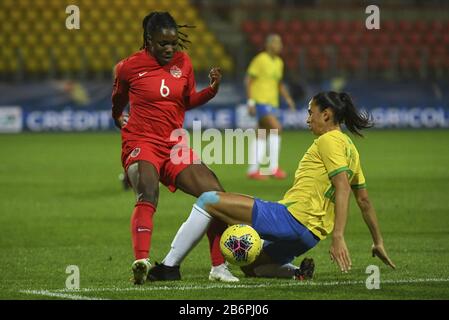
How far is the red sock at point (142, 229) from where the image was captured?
8.68 metres

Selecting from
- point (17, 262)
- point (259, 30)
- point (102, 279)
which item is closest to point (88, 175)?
point (17, 262)

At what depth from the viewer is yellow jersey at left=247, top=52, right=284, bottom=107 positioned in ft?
64.7

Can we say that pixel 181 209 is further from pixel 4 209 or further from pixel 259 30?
pixel 259 30

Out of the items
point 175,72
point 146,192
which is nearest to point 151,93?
point 175,72

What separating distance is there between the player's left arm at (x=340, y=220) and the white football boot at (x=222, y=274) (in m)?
1.07

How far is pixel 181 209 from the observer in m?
14.7

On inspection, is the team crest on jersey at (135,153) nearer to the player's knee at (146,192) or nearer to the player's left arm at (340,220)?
the player's knee at (146,192)

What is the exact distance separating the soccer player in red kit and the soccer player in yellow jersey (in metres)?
0.45

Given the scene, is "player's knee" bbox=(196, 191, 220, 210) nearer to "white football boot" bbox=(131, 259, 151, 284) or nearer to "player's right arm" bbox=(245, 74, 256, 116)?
"white football boot" bbox=(131, 259, 151, 284)

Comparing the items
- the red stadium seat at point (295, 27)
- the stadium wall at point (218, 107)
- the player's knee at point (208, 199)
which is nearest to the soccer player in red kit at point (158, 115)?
the player's knee at point (208, 199)

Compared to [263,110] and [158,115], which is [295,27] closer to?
[263,110]

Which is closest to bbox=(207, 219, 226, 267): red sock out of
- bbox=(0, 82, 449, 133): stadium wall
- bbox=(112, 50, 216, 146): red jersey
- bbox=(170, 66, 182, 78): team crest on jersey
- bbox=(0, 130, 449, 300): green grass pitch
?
bbox=(0, 130, 449, 300): green grass pitch

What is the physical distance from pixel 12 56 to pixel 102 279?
23.6 m

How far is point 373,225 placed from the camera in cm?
878
